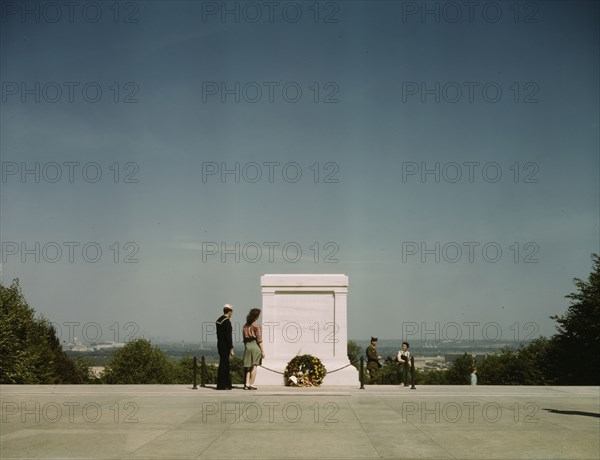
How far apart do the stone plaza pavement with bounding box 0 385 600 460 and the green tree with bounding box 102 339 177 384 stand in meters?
59.8

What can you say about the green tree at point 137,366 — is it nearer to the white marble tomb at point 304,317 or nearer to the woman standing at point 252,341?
the white marble tomb at point 304,317

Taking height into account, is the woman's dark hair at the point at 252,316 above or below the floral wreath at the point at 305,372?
above

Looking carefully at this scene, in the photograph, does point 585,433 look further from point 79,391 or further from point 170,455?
point 79,391

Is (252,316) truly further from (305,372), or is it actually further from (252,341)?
(305,372)

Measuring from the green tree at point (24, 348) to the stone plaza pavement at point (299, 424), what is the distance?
29083mm

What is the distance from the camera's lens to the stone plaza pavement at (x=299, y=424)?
9.16m

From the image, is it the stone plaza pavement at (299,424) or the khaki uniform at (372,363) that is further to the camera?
the khaki uniform at (372,363)

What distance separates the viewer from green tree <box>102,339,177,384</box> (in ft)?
244

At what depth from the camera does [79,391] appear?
1717cm

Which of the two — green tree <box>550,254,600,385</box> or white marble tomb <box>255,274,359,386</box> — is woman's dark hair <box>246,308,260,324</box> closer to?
white marble tomb <box>255,274,359,386</box>

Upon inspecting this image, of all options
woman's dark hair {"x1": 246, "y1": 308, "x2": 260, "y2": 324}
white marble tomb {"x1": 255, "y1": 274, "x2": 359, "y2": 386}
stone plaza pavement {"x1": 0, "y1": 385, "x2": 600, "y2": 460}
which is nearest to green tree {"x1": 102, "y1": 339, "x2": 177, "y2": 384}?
white marble tomb {"x1": 255, "y1": 274, "x2": 359, "y2": 386}

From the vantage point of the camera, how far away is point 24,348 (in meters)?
47.6

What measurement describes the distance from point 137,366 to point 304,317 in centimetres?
6210

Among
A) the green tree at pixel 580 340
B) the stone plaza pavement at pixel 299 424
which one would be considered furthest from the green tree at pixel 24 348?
the green tree at pixel 580 340
